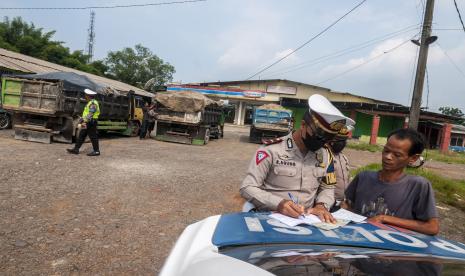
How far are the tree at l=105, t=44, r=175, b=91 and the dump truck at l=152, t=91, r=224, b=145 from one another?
42465 mm

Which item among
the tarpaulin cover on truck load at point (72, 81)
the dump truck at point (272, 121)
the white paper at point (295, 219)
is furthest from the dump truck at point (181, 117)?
the white paper at point (295, 219)

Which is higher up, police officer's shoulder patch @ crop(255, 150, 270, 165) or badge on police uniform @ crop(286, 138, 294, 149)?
badge on police uniform @ crop(286, 138, 294, 149)

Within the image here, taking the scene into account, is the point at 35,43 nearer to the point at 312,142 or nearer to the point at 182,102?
the point at 182,102

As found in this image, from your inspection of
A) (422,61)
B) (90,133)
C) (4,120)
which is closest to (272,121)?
(422,61)

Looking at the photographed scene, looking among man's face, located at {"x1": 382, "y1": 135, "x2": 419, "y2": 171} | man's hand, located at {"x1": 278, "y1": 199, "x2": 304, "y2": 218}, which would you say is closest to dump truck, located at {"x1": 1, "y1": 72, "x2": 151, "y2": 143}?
man's hand, located at {"x1": 278, "y1": 199, "x2": 304, "y2": 218}

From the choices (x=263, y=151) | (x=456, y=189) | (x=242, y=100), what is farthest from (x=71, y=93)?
(x=242, y=100)

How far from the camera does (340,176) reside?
3.29m

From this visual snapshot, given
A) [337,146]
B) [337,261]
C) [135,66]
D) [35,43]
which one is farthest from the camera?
[135,66]

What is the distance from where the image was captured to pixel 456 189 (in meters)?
8.54

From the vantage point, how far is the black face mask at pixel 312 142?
7.47ft

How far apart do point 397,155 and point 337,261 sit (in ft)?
4.31

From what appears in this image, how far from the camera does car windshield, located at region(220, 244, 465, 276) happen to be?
124cm

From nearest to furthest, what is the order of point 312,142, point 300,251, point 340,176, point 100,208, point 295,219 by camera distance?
point 300,251 → point 295,219 → point 312,142 → point 340,176 → point 100,208

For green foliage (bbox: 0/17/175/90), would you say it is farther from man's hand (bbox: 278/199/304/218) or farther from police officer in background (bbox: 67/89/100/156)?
man's hand (bbox: 278/199/304/218)
